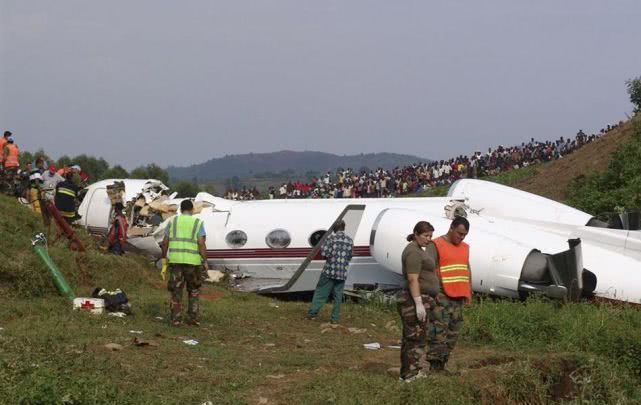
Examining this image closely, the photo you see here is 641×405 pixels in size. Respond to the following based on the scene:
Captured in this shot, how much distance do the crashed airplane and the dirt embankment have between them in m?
12.7

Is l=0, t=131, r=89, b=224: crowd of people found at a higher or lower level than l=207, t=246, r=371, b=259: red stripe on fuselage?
higher

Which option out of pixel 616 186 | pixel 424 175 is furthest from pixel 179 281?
pixel 424 175

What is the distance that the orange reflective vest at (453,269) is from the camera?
10.2 meters

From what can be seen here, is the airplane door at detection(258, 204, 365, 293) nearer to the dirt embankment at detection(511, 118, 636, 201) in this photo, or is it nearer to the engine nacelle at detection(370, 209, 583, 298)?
the engine nacelle at detection(370, 209, 583, 298)

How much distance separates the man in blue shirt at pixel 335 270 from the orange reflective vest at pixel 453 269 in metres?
5.25

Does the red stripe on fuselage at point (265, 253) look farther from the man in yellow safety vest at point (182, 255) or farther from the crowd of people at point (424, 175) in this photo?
the crowd of people at point (424, 175)

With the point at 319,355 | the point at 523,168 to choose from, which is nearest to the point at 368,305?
the point at 319,355

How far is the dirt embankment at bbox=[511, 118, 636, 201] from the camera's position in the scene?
106 feet

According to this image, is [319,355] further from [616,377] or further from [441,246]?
[616,377]

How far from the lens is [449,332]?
10367mm

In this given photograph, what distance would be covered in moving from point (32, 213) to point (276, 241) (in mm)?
5717

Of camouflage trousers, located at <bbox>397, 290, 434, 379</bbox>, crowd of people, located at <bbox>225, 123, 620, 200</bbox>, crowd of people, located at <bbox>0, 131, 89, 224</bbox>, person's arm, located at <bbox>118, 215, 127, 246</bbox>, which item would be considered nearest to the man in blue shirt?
camouflage trousers, located at <bbox>397, 290, 434, 379</bbox>

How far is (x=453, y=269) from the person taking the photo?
10.3 metres

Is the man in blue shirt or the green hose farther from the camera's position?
the man in blue shirt
